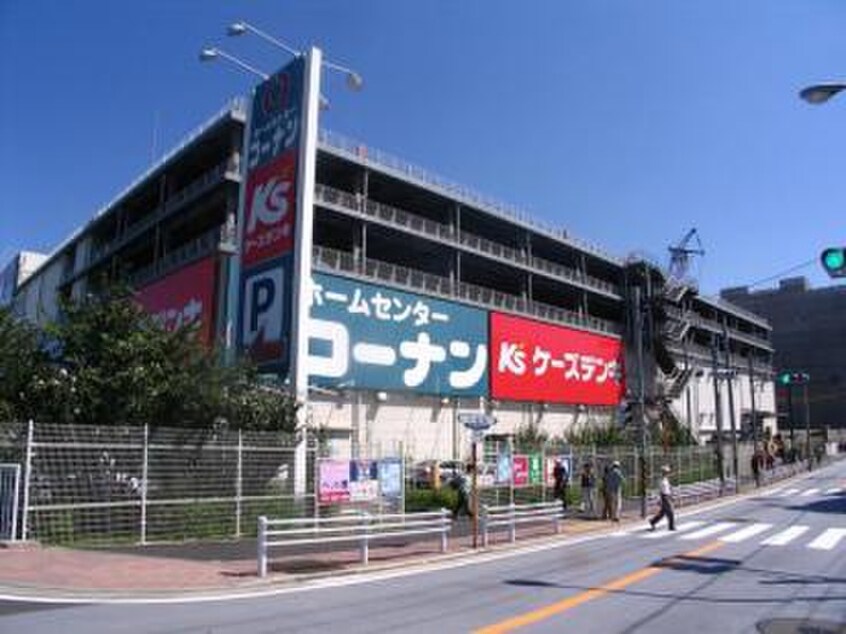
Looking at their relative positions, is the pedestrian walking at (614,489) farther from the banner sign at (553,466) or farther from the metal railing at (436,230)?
the metal railing at (436,230)

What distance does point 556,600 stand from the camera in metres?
13.7

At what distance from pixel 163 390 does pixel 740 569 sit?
13195 mm

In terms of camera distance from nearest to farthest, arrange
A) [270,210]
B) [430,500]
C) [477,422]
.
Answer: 1. [477,422]
2. [270,210]
3. [430,500]

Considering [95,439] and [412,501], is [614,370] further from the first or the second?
[95,439]

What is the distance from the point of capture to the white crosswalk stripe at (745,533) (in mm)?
23922

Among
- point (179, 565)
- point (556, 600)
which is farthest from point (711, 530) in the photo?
point (179, 565)

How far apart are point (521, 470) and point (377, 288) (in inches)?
729

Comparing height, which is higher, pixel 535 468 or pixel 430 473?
pixel 535 468

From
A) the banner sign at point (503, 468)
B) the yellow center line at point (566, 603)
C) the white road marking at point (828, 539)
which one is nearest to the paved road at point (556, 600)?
the yellow center line at point (566, 603)

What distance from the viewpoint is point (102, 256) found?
211 feet

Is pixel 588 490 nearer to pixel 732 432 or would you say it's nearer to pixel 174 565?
pixel 174 565

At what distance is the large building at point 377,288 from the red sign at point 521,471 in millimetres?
6306

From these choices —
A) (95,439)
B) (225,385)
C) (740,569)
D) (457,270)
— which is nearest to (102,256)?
(457,270)

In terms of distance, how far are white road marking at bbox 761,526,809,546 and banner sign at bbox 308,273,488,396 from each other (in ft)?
74.0
